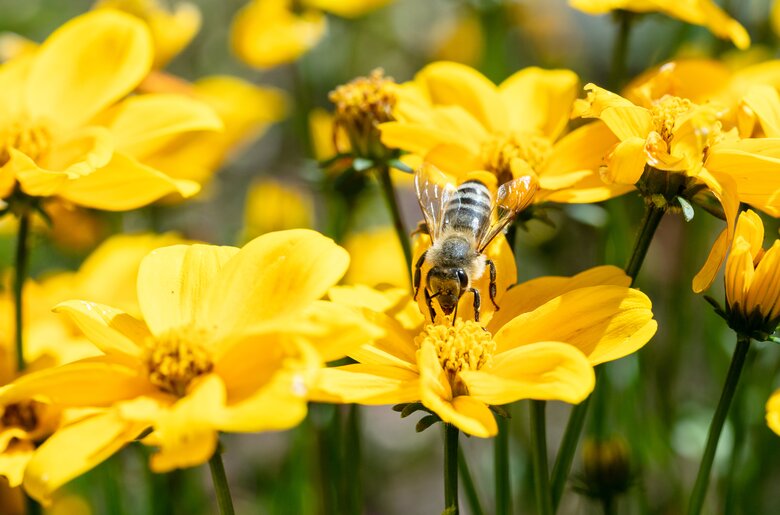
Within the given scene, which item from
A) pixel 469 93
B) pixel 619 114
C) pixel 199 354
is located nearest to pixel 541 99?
pixel 469 93

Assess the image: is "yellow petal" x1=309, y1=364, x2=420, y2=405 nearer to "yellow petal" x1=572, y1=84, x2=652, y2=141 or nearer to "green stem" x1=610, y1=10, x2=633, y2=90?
"yellow petal" x1=572, y1=84, x2=652, y2=141

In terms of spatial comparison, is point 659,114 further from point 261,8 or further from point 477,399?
point 261,8

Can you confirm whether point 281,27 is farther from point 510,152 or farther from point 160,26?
point 510,152

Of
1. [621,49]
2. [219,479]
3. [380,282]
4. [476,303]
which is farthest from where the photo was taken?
[621,49]

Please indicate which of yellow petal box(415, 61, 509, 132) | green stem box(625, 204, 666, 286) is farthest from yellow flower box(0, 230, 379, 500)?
yellow petal box(415, 61, 509, 132)

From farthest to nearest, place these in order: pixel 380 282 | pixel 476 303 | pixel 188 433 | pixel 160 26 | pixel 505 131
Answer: pixel 160 26, pixel 505 131, pixel 380 282, pixel 476 303, pixel 188 433

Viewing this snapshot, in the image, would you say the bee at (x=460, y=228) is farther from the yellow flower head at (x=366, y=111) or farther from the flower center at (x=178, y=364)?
the flower center at (x=178, y=364)

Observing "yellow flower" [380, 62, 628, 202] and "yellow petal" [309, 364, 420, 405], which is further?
"yellow flower" [380, 62, 628, 202]
